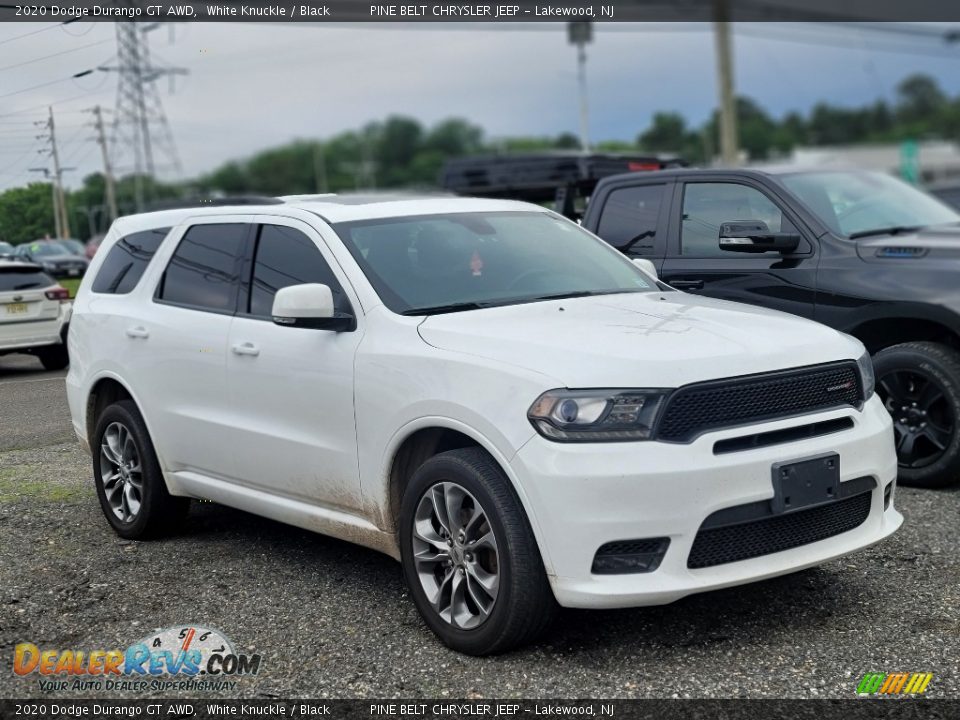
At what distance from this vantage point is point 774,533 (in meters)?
4.41

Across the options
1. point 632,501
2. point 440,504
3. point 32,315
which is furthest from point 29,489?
point 632,501

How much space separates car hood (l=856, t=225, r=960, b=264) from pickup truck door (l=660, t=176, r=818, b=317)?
1.09 ft

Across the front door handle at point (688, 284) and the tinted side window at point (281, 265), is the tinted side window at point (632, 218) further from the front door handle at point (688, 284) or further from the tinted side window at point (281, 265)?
the tinted side window at point (281, 265)

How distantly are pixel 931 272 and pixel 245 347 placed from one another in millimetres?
4020

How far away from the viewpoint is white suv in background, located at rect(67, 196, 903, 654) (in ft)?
13.8

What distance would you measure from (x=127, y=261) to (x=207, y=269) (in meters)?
0.92

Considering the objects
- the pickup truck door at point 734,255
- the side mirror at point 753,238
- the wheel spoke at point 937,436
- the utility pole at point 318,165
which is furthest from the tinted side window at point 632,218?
the utility pole at point 318,165

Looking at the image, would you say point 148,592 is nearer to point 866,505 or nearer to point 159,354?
point 159,354

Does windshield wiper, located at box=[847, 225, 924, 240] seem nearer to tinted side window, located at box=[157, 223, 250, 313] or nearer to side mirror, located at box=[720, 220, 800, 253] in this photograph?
side mirror, located at box=[720, 220, 800, 253]

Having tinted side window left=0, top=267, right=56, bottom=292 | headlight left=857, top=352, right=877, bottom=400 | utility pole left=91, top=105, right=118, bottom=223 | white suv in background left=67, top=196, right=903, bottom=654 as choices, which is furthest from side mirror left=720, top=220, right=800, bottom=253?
tinted side window left=0, top=267, right=56, bottom=292

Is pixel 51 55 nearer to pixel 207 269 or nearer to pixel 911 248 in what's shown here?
pixel 207 269

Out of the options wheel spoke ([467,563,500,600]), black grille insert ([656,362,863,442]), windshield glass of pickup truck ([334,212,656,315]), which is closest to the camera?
black grille insert ([656,362,863,442])

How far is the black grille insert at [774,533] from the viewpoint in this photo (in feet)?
14.0

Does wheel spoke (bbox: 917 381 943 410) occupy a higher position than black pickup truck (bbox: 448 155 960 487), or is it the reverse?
black pickup truck (bbox: 448 155 960 487)
